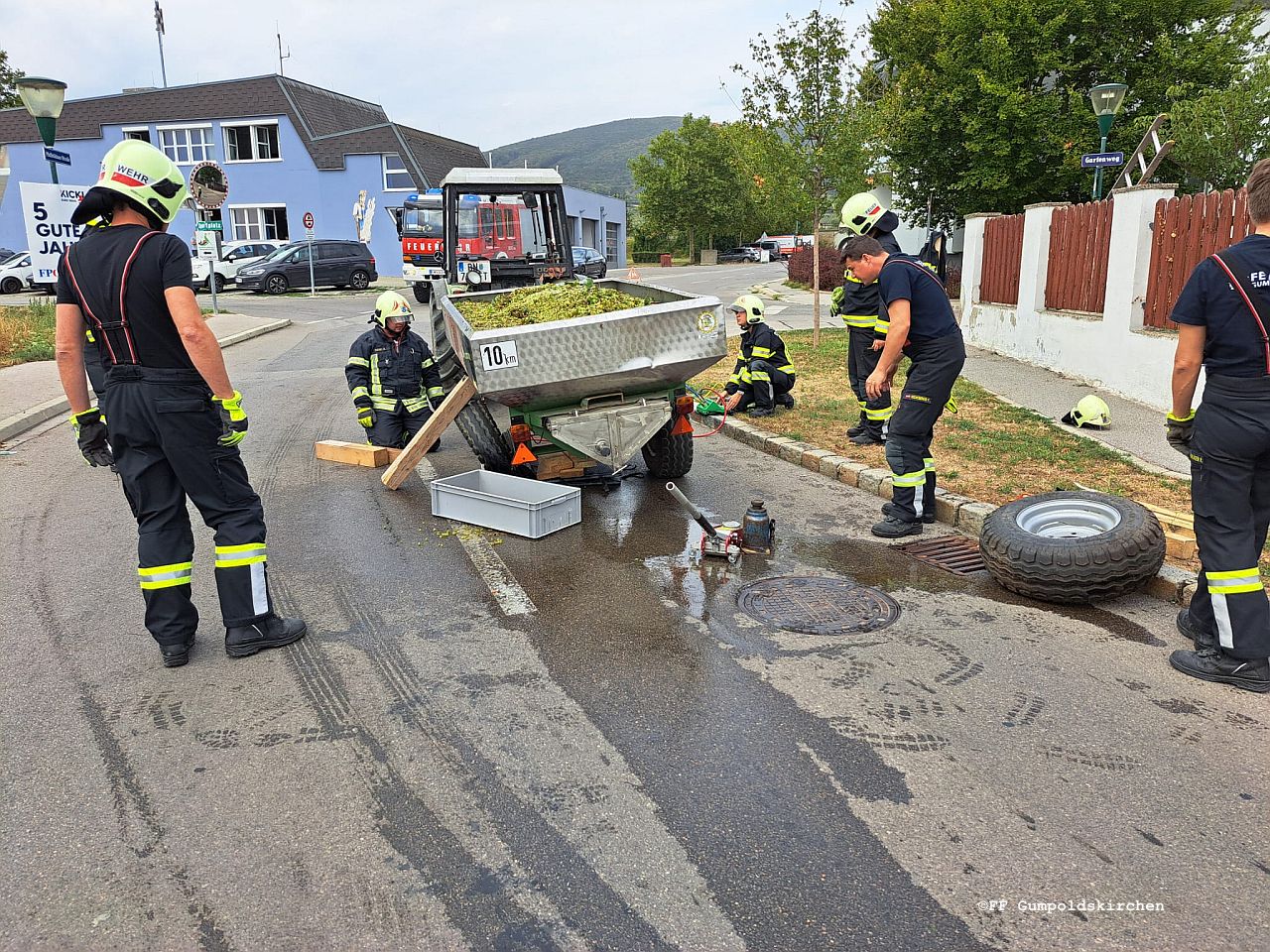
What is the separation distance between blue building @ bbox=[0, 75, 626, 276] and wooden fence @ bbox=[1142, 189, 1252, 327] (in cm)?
3468

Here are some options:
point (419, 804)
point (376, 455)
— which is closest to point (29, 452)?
point (376, 455)

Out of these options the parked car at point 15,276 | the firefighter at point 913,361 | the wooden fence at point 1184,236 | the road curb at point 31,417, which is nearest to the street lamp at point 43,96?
the road curb at point 31,417

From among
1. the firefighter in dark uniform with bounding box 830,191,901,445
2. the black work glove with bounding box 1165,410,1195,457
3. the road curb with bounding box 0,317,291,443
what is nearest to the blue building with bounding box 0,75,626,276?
the road curb with bounding box 0,317,291,443

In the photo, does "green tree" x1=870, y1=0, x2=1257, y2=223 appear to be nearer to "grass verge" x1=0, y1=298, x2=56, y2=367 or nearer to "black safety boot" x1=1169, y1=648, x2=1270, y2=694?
"grass verge" x1=0, y1=298, x2=56, y2=367

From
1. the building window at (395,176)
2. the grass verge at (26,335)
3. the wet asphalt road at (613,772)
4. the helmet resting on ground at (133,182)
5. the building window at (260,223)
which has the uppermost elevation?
the building window at (395,176)

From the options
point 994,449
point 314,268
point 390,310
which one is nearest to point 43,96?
point 390,310

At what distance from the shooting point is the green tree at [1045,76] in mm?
20203

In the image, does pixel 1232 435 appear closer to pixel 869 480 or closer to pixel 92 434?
pixel 869 480

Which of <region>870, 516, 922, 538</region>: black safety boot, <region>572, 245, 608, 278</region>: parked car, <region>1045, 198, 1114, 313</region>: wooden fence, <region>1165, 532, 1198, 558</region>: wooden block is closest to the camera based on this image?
<region>1165, 532, 1198, 558</region>: wooden block

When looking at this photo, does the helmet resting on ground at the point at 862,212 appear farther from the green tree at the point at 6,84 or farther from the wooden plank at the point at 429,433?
the green tree at the point at 6,84

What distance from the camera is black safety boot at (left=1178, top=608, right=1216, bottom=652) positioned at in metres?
4.07

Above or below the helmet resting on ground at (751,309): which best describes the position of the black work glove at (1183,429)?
below

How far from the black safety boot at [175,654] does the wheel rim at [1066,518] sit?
167 inches

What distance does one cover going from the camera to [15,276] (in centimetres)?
2992
